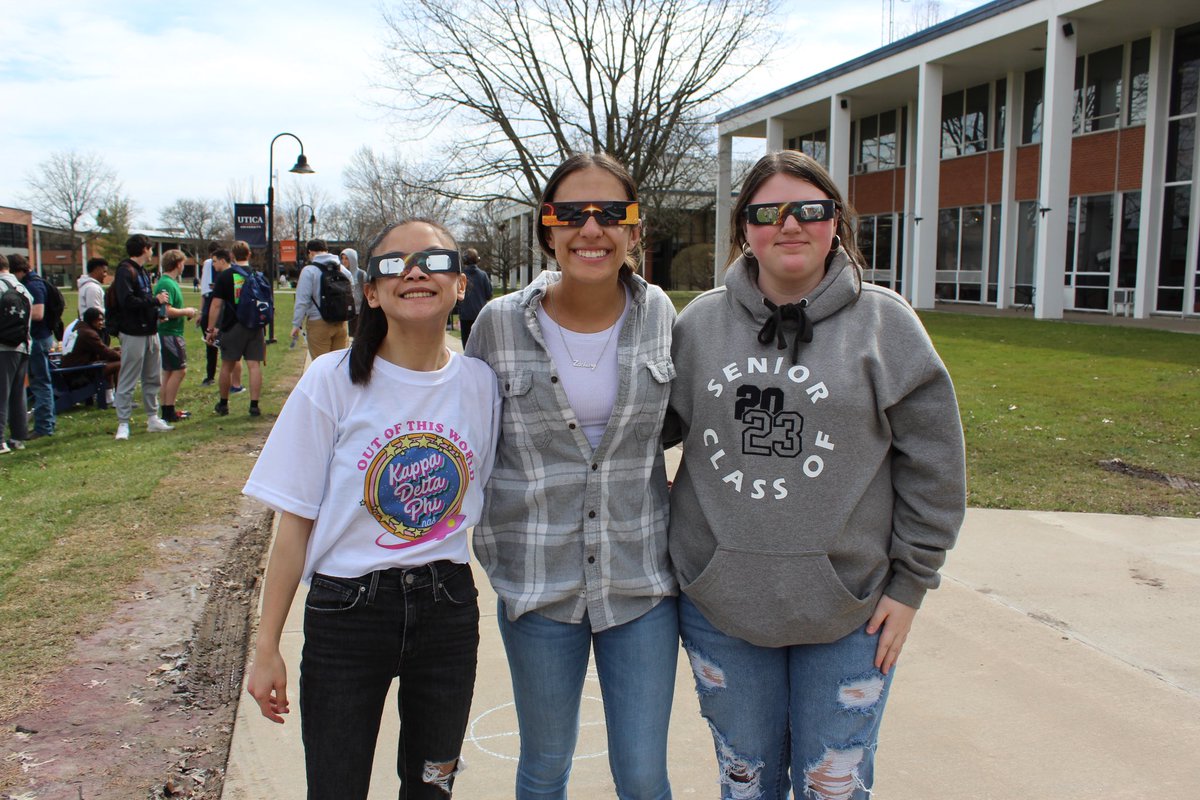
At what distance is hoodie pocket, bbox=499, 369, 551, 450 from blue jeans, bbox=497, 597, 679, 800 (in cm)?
43

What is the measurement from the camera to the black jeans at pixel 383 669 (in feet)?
6.72

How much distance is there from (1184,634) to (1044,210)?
19644 millimetres

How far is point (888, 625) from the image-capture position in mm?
2133

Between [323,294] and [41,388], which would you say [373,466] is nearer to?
[323,294]

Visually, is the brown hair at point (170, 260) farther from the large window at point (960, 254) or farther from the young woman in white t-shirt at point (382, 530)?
the large window at point (960, 254)

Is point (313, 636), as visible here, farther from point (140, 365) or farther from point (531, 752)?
point (140, 365)

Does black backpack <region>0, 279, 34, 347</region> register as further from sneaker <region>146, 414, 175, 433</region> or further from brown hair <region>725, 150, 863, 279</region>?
brown hair <region>725, 150, 863, 279</region>

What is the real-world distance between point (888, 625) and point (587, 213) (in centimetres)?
123

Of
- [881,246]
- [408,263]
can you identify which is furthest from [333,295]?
[881,246]

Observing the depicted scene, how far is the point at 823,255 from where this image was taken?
218cm

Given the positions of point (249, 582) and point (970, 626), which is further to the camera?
point (249, 582)

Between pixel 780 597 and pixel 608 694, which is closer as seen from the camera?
pixel 780 597

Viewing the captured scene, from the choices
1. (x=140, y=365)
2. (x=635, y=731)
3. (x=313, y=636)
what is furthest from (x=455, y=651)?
(x=140, y=365)

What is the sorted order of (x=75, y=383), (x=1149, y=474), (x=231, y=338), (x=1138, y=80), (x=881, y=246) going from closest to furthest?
(x=1149, y=474) → (x=231, y=338) → (x=75, y=383) → (x=1138, y=80) → (x=881, y=246)
